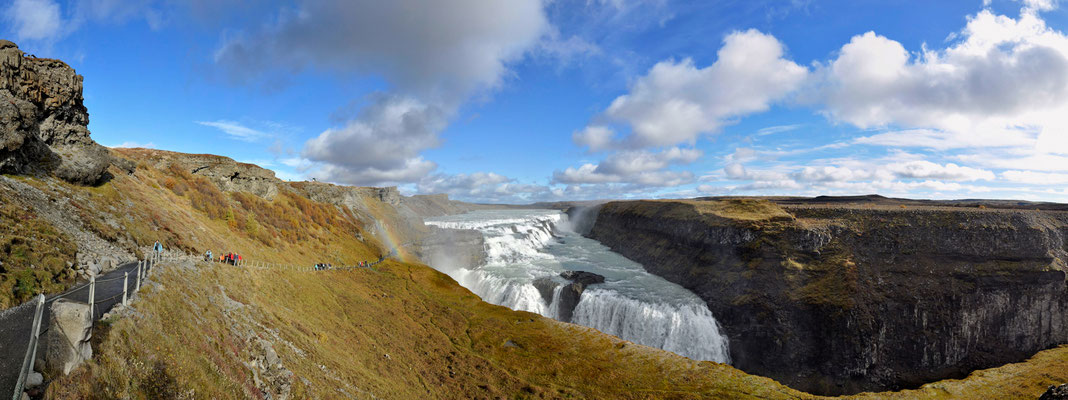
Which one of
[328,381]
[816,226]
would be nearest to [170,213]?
[328,381]

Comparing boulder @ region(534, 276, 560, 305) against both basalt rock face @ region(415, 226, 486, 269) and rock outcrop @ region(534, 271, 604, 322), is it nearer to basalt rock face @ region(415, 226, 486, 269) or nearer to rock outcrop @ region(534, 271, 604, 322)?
rock outcrop @ region(534, 271, 604, 322)

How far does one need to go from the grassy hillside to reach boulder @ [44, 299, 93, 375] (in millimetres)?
270

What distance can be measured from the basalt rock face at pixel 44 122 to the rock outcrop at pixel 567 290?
138 feet

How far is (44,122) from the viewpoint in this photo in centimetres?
2233

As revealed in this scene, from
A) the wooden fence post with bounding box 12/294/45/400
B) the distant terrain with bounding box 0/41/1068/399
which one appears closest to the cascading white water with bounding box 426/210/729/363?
the distant terrain with bounding box 0/41/1068/399

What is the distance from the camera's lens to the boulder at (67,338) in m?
6.90

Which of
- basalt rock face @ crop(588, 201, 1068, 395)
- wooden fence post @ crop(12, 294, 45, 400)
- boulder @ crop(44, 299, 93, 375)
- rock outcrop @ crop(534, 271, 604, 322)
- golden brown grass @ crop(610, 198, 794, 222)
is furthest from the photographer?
golden brown grass @ crop(610, 198, 794, 222)

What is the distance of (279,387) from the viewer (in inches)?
485

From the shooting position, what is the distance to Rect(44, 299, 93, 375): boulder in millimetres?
6896

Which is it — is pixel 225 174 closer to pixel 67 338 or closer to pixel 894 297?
pixel 67 338

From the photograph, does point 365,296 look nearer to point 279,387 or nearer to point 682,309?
point 279,387

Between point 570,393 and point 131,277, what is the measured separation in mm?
21687

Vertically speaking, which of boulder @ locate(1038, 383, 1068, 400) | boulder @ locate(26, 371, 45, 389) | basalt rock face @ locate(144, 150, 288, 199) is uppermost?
basalt rock face @ locate(144, 150, 288, 199)

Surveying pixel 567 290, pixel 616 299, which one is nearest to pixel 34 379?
pixel 616 299
